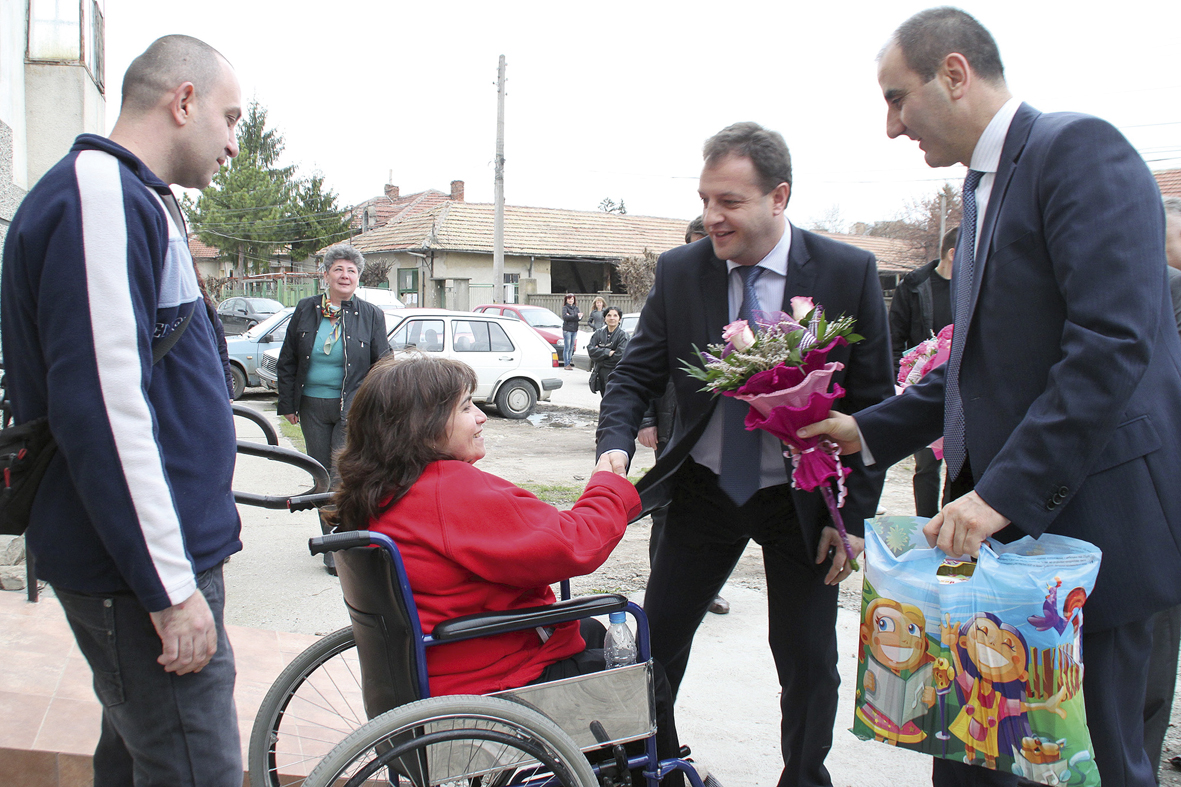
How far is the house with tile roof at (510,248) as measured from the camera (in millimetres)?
31125

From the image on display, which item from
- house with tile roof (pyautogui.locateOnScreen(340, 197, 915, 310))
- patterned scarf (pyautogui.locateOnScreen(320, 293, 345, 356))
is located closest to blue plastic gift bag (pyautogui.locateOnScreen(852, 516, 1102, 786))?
patterned scarf (pyautogui.locateOnScreen(320, 293, 345, 356))

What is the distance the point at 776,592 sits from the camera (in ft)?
8.45

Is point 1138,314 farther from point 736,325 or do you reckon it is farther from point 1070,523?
point 736,325

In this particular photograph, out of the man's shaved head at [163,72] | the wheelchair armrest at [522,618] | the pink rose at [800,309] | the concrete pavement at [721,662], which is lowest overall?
the concrete pavement at [721,662]

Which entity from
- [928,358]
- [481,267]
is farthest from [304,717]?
[481,267]

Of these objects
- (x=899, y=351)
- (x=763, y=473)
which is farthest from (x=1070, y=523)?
(x=899, y=351)

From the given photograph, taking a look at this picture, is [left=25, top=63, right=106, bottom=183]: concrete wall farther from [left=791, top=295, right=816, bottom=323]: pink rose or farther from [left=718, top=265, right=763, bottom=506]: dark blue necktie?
[left=791, top=295, right=816, bottom=323]: pink rose

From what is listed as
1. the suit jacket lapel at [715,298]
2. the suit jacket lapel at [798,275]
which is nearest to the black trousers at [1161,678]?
the suit jacket lapel at [798,275]

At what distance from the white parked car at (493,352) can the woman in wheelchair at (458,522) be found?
32.6 feet

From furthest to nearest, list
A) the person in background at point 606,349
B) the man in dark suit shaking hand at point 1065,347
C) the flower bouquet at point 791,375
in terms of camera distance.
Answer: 1. the person in background at point 606,349
2. the flower bouquet at point 791,375
3. the man in dark suit shaking hand at point 1065,347

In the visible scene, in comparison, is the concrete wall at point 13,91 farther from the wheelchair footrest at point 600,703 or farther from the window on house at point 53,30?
the wheelchair footrest at point 600,703

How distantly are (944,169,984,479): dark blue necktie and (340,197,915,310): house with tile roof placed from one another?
2805 centimetres

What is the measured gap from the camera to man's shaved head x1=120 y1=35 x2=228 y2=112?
1747 mm

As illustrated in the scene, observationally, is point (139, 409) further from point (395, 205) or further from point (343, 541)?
point (395, 205)
